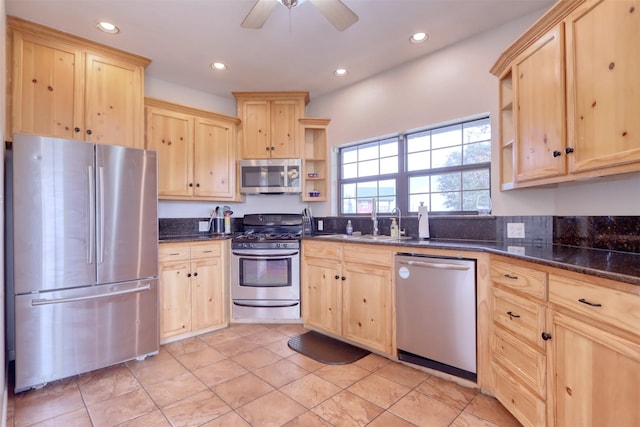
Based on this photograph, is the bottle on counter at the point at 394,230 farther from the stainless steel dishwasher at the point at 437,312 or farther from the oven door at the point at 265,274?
the oven door at the point at 265,274

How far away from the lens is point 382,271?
2412 millimetres

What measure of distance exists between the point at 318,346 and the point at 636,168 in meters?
2.41

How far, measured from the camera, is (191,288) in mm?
2900

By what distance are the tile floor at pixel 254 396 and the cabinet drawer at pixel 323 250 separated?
2.98ft

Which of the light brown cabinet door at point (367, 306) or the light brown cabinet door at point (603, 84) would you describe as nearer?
the light brown cabinet door at point (603, 84)

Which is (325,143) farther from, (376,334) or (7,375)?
(7,375)

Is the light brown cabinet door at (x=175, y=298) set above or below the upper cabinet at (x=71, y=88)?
below

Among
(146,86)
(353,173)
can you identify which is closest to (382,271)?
(353,173)

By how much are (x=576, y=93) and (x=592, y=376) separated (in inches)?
52.9

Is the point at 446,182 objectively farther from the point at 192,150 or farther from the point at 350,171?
the point at 192,150

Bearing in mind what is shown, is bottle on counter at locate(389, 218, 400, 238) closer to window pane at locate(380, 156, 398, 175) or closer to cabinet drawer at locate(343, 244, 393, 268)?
cabinet drawer at locate(343, 244, 393, 268)

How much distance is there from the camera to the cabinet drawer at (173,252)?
8.91 feet

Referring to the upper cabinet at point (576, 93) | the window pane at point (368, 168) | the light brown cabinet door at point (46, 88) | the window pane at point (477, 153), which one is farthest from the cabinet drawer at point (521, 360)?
the light brown cabinet door at point (46, 88)

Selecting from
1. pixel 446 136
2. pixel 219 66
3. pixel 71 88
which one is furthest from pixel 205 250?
pixel 446 136
